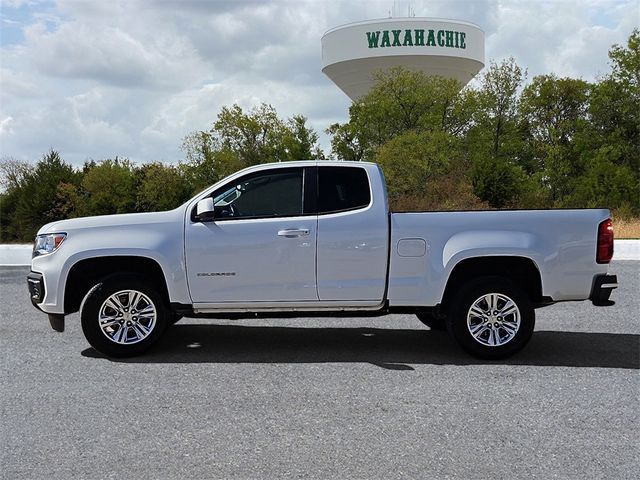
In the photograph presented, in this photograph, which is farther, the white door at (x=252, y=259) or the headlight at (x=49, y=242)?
the headlight at (x=49, y=242)

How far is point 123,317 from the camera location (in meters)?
7.34

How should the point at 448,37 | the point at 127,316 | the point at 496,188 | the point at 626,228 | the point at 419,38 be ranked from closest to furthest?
the point at 127,316, the point at 626,228, the point at 496,188, the point at 419,38, the point at 448,37

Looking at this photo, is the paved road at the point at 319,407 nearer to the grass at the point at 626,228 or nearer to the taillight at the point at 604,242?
the taillight at the point at 604,242

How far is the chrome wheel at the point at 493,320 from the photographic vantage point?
720 cm

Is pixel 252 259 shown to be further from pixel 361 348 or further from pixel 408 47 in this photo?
pixel 408 47

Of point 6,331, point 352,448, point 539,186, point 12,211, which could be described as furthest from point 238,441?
point 539,186

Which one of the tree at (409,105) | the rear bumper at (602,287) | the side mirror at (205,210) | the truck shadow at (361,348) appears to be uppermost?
the tree at (409,105)

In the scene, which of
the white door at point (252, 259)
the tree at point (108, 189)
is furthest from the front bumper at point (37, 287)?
the tree at point (108, 189)

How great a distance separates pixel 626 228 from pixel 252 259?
797 inches

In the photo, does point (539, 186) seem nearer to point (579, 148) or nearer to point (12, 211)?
point (579, 148)

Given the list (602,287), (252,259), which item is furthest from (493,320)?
(252,259)

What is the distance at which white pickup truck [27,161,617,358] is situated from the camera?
7215 mm

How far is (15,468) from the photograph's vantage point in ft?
14.7

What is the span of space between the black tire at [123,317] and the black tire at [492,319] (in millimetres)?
3085
